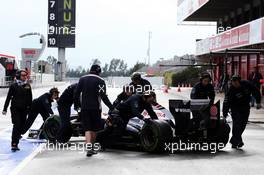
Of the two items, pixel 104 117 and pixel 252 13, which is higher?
pixel 252 13

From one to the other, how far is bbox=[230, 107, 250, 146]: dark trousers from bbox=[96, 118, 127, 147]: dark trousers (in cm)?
228

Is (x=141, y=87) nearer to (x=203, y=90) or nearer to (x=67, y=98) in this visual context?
(x=203, y=90)

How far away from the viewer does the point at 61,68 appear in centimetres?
8788

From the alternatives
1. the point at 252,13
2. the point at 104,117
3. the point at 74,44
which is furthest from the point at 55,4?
the point at 104,117

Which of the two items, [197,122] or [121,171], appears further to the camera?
[197,122]

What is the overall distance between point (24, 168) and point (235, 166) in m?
3.41

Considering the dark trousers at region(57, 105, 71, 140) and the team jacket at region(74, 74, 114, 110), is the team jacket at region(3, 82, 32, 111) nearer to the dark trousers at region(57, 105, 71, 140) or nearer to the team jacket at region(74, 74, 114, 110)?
the dark trousers at region(57, 105, 71, 140)

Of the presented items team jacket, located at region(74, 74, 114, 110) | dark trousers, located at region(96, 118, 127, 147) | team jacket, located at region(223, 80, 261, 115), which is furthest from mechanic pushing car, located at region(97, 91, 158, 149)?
team jacket, located at region(223, 80, 261, 115)

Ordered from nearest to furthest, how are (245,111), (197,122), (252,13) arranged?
1. (197,122)
2. (245,111)
3. (252,13)

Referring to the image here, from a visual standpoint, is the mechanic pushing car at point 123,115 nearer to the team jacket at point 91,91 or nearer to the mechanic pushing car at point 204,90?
the team jacket at point 91,91

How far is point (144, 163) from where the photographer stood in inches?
395

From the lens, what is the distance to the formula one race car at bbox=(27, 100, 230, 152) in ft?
36.2

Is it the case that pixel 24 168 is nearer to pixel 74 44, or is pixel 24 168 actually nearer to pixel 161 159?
pixel 161 159

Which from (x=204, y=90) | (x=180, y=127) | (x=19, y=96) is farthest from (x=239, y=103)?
(x=19, y=96)
